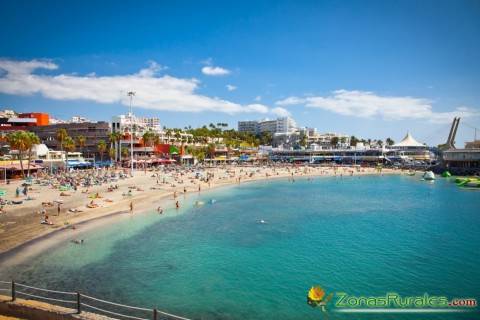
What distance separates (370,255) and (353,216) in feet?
50.7

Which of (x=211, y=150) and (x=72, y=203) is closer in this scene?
(x=72, y=203)

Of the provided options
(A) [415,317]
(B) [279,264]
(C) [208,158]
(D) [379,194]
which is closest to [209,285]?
(B) [279,264]

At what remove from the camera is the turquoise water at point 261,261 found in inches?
671

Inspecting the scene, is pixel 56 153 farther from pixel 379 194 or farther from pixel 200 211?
pixel 379 194

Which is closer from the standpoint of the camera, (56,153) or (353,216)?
(353,216)

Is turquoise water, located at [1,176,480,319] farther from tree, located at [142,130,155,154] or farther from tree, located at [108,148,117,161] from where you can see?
tree, located at [142,130,155,154]

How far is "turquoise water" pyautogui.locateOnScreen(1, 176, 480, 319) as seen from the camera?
17.0 metres

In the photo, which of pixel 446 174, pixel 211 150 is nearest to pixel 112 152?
pixel 211 150

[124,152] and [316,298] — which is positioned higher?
[124,152]

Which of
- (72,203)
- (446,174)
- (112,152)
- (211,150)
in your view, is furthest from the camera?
(211,150)

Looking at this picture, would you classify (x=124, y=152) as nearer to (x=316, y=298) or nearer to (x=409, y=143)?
(x=316, y=298)

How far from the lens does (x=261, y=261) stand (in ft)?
74.4

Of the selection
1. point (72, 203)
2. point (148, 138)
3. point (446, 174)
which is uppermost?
point (148, 138)

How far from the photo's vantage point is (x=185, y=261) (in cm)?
2255
